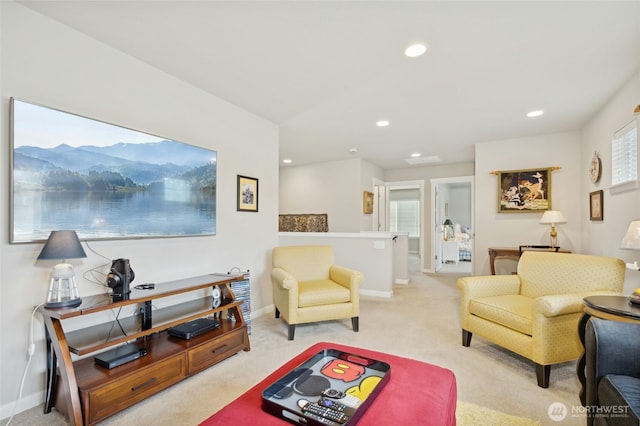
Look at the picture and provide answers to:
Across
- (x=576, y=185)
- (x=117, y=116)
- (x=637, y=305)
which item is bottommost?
(x=637, y=305)

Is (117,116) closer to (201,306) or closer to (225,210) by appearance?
(225,210)

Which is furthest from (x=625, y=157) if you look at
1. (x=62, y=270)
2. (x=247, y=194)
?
(x=62, y=270)

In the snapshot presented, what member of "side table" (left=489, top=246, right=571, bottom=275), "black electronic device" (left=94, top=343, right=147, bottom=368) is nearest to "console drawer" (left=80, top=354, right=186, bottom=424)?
"black electronic device" (left=94, top=343, right=147, bottom=368)

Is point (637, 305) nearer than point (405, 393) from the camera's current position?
No

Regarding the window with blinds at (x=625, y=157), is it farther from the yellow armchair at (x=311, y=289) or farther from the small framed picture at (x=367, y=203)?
the small framed picture at (x=367, y=203)

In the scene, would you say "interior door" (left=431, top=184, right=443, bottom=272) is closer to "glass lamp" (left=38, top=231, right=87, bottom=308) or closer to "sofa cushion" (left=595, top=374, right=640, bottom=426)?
"sofa cushion" (left=595, top=374, right=640, bottom=426)

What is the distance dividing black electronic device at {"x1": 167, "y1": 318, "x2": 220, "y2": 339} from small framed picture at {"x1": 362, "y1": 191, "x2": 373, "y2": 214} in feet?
13.5

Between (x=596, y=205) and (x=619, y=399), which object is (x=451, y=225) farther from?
(x=619, y=399)

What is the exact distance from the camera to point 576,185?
4309 millimetres

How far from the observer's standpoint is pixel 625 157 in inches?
111

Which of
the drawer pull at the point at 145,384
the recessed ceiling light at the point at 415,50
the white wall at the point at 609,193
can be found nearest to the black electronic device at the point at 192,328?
the drawer pull at the point at 145,384

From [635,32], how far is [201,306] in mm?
3900

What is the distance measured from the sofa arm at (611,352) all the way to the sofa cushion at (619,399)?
5 centimetres

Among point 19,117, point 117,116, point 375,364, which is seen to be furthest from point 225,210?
point 375,364
